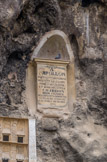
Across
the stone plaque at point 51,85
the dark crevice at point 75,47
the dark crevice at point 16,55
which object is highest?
the dark crevice at point 75,47

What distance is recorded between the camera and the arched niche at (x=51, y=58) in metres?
11.9

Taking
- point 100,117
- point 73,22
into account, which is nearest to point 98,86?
point 100,117

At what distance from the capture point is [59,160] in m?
11.6

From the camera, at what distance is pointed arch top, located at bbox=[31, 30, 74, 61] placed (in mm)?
12281

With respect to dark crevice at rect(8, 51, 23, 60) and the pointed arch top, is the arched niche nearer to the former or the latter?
the pointed arch top

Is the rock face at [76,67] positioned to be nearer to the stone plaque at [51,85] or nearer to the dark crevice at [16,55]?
the dark crevice at [16,55]

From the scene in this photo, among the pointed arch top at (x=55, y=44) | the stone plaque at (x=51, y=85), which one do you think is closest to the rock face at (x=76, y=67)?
the pointed arch top at (x=55, y=44)

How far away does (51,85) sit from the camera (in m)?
12.2

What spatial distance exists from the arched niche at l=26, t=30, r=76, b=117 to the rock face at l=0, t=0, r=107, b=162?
0.12 meters

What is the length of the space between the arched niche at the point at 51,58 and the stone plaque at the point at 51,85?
11 cm

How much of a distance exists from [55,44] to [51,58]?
0.34 meters

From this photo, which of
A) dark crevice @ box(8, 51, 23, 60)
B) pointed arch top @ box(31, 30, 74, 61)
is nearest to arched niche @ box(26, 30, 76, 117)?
pointed arch top @ box(31, 30, 74, 61)

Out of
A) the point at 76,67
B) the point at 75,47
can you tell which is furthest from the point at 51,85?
the point at 75,47

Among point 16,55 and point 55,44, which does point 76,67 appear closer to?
point 55,44
